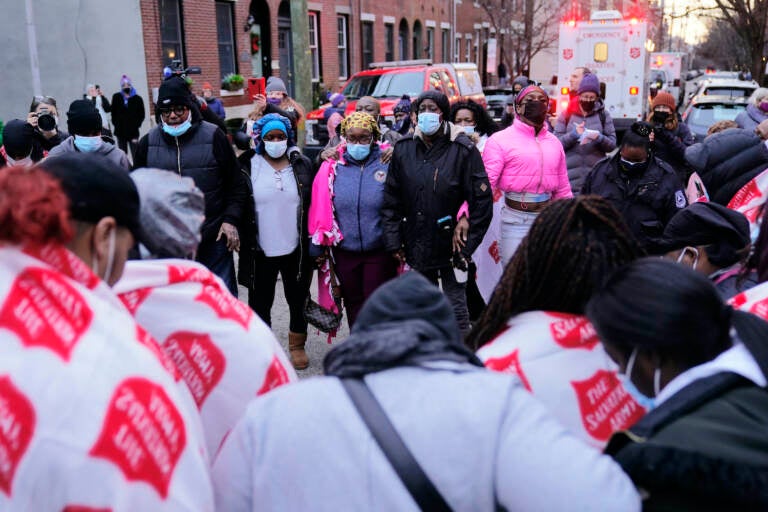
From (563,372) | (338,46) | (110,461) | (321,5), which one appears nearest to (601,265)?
(563,372)

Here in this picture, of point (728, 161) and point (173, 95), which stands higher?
point (173, 95)

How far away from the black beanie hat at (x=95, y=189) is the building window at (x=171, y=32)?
655 inches

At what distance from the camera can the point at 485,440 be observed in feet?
4.52

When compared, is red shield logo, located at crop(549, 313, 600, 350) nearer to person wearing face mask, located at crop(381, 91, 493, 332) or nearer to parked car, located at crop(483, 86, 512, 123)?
person wearing face mask, located at crop(381, 91, 493, 332)

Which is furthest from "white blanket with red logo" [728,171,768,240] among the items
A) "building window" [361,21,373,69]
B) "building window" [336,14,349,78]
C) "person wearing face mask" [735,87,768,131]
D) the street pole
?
"building window" [361,21,373,69]

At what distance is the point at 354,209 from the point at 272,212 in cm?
58

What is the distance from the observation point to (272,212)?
496cm

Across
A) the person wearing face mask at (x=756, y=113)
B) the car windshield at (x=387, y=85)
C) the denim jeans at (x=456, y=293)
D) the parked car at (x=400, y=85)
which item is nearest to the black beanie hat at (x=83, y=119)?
the denim jeans at (x=456, y=293)

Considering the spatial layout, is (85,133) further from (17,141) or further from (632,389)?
(632,389)

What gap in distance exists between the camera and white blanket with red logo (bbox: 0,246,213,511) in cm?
132

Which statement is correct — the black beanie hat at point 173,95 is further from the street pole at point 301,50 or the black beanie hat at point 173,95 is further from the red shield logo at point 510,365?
the street pole at point 301,50

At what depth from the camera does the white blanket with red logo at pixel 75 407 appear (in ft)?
4.33

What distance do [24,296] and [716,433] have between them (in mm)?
1364

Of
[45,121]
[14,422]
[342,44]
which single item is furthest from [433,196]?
[342,44]
